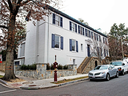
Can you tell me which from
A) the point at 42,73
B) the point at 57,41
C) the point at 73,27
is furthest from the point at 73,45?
the point at 42,73

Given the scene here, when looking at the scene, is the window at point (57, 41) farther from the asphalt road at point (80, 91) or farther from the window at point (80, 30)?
the asphalt road at point (80, 91)

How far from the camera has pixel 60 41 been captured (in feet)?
56.9

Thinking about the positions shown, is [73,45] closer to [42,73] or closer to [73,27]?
[73,27]

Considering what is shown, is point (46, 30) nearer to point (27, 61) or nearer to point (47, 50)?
point (47, 50)

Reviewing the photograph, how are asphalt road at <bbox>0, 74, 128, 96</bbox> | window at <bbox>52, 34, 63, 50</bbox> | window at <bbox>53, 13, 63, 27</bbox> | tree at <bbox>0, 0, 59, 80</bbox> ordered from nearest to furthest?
asphalt road at <bbox>0, 74, 128, 96</bbox>
tree at <bbox>0, 0, 59, 80</bbox>
window at <bbox>52, 34, 63, 50</bbox>
window at <bbox>53, 13, 63, 27</bbox>

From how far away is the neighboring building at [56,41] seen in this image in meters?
15.8

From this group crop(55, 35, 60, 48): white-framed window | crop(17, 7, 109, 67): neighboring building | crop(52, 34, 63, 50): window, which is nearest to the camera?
crop(17, 7, 109, 67): neighboring building

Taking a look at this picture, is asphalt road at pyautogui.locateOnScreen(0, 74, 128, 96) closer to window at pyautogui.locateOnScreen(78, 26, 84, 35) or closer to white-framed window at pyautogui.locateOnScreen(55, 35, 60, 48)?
white-framed window at pyautogui.locateOnScreen(55, 35, 60, 48)

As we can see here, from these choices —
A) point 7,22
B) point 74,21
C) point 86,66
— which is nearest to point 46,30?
point 7,22

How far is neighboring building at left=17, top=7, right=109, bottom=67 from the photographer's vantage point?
51.7 ft

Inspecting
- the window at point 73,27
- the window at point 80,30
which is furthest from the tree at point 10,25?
the window at point 80,30

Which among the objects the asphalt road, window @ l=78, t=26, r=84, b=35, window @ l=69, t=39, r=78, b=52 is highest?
window @ l=78, t=26, r=84, b=35

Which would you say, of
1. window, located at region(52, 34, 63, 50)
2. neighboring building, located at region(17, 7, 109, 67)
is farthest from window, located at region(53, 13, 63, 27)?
window, located at region(52, 34, 63, 50)

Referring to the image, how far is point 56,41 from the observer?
16859 mm
